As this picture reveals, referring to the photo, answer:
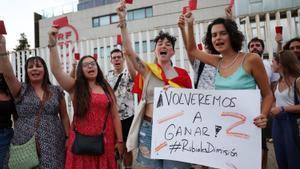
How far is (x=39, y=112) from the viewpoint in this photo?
2.89 m

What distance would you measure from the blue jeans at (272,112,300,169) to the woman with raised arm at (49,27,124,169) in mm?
1515

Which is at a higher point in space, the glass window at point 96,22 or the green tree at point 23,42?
the glass window at point 96,22

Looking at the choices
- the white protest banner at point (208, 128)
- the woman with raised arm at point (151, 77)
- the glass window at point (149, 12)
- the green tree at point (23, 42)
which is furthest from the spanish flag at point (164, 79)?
the green tree at point (23, 42)

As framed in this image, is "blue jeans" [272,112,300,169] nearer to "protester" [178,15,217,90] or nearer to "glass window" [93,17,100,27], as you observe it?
"protester" [178,15,217,90]

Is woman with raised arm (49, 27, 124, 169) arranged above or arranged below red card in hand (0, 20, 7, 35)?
below

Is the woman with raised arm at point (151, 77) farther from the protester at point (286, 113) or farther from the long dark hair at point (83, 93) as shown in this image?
the protester at point (286, 113)

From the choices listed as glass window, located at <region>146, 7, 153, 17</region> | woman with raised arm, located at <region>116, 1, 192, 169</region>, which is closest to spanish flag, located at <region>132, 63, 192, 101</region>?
woman with raised arm, located at <region>116, 1, 192, 169</region>

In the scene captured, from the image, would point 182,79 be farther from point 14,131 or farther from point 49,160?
point 14,131

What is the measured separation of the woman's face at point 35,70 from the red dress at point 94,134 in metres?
0.57

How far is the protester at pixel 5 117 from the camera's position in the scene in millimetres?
2963

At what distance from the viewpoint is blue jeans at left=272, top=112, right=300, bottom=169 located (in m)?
2.82

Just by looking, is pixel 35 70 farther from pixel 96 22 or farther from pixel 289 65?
pixel 96 22

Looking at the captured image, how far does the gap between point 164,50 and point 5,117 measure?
65.8 inches

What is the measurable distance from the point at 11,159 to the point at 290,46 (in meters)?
3.30
